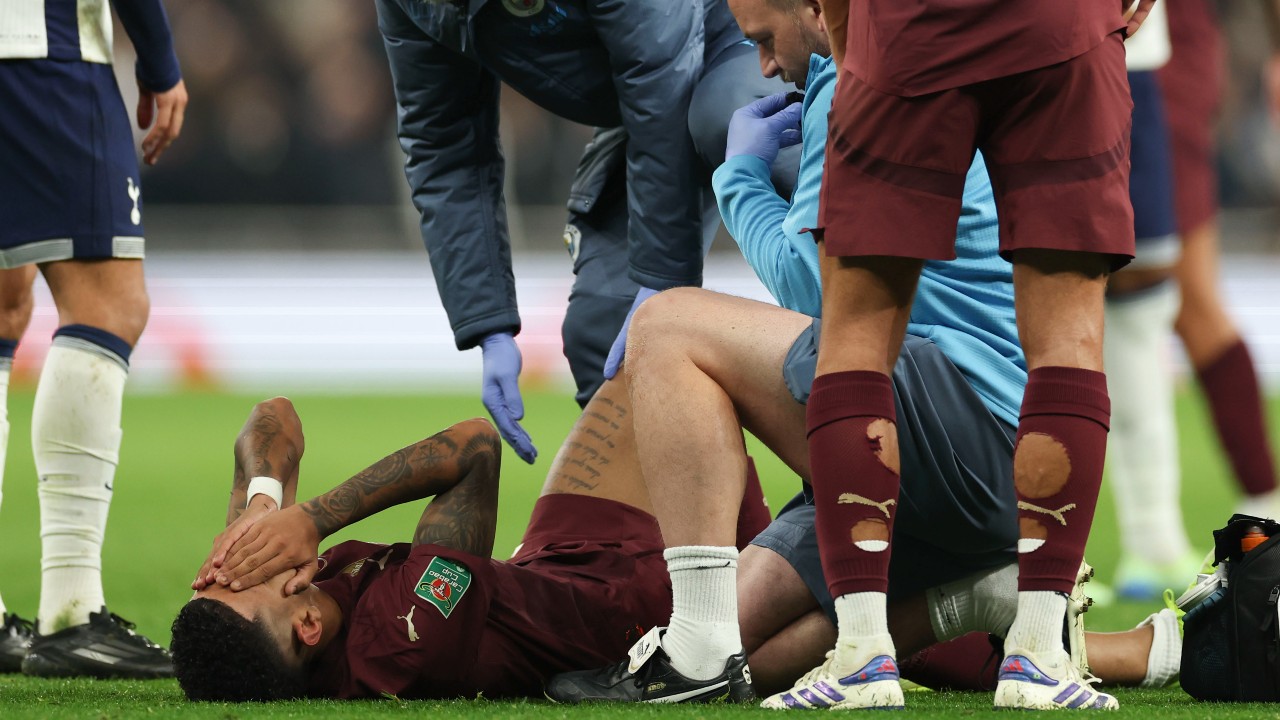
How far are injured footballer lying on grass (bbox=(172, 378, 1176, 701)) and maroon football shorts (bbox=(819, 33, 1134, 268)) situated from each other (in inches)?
26.5

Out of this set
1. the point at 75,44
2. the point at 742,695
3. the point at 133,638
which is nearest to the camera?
the point at 742,695

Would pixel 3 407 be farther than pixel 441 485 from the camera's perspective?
Yes

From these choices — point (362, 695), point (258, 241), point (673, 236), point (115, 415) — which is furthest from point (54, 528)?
point (258, 241)

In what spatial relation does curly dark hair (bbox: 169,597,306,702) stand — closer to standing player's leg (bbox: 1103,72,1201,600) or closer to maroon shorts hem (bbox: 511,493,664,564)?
maroon shorts hem (bbox: 511,493,664,564)

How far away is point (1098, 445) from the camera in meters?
2.15

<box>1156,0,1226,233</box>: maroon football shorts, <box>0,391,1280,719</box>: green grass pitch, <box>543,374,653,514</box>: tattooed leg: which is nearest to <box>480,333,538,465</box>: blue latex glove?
<box>543,374,653,514</box>: tattooed leg

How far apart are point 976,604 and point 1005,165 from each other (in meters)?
0.76

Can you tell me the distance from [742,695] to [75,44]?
6.17ft

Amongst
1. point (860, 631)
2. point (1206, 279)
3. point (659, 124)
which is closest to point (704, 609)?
point (860, 631)

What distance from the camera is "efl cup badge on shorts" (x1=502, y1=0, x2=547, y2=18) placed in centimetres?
312

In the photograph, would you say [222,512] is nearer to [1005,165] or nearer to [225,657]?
[225,657]

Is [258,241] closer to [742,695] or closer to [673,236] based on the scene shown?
[673,236]

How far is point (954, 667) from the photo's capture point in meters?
2.80

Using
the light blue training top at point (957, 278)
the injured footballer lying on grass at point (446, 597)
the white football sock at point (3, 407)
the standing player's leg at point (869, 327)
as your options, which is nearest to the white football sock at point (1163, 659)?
the injured footballer lying on grass at point (446, 597)
